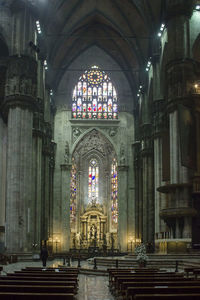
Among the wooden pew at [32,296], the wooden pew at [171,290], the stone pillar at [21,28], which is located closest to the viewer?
the wooden pew at [32,296]

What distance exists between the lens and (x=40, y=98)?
147 feet

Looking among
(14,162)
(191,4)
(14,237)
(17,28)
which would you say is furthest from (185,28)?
(14,237)

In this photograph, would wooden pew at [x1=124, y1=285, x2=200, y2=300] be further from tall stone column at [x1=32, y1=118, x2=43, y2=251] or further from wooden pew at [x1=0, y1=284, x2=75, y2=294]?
tall stone column at [x1=32, y1=118, x2=43, y2=251]

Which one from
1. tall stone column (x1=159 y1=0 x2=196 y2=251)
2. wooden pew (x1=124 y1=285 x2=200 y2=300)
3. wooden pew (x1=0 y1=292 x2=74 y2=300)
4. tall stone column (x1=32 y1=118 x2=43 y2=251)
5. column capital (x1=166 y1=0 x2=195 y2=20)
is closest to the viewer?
wooden pew (x1=0 y1=292 x2=74 y2=300)

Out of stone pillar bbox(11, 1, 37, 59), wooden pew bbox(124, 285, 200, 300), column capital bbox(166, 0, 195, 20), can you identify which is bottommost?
wooden pew bbox(124, 285, 200, 300)

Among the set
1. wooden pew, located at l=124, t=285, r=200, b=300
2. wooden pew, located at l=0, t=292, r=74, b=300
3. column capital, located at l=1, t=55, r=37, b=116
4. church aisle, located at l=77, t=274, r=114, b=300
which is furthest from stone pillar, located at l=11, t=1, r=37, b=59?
wooden pew, located at l=0, t=292, r=74, b=300

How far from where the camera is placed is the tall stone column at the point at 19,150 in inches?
1368

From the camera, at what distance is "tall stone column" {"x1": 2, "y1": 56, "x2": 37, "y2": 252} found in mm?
34750

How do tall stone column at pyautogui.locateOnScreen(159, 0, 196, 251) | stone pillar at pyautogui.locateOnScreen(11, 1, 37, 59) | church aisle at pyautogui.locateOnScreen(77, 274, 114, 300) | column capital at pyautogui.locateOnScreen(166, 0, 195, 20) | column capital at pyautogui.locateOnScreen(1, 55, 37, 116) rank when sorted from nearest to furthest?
church aisle at pyautogui.locateOnScreen(77, 274, 114, 300) → tall stone column at pyautogui.locateOnScreen(159, 0, 196, 251) → column capital at pyautogui.locateOnScreen(1, 55, 37, 116) → stone pillar at pyautogui.locateOnScreen(11, 1, 37, 59) → column capital at pyautogui.locateOnScreen(166, 0, 195, 20)

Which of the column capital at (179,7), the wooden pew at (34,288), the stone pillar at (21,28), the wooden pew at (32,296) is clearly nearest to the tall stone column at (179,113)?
the column capital at (179,7)

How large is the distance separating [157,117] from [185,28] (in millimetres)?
9549

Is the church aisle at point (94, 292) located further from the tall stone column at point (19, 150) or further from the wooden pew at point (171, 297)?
the tall stone column at point (19, 150)

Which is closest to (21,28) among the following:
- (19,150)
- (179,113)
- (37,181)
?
(19,150)

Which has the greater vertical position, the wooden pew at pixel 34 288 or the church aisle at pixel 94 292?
the wooden pew at pixel 34 288
